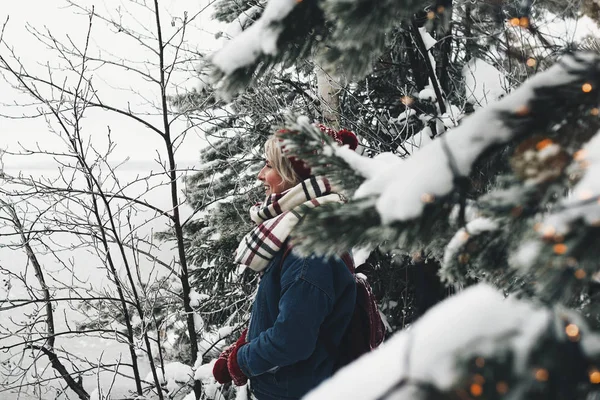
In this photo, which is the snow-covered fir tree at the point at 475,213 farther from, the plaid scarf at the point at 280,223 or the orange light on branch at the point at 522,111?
the plaid scarf at the point at 280,223

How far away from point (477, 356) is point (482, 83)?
15.9ft

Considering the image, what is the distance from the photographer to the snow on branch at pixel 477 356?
465 millimetres

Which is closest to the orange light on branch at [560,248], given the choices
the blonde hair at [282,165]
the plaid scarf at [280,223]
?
the plaid scarf at [280,223]

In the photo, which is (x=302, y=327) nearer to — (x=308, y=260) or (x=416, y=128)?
(x=308, y=260)

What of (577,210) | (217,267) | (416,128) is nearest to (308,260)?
(577,210)

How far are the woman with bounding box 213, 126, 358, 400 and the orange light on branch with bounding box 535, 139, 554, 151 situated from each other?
1154 mm

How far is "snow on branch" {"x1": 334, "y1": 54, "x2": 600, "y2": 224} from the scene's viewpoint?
0.76 m

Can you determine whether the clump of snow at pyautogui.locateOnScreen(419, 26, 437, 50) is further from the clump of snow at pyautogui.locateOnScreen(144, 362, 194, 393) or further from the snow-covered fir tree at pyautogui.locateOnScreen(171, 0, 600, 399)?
the clump of snow at pyautogui.locateOnScreen(144, 362, 194, 393)

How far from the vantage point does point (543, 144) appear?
724 mm

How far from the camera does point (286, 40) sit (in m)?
0.99

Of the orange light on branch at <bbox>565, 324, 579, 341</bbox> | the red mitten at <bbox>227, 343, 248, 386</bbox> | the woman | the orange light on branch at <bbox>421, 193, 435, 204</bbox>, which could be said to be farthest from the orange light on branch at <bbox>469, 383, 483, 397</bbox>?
the red mitten at <bbox>227, 343, 248, 386</bbox>

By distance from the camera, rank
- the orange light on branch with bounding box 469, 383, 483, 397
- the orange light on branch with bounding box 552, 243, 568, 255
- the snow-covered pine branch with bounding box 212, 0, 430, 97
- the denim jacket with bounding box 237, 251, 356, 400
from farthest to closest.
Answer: the denim jacket with bounding box 237, 251, 356, 400, the snow-covered pine branch with bounding box 212, 0, 430, 97, the orange light on branch with bounding box 552, 243, 568, 255, the orange light on branch with bounding box 469, 383, 483, 397

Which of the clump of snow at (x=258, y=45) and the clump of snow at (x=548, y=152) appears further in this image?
the clump of snow at (x=258, y=45)

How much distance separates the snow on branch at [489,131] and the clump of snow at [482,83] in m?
4.00
